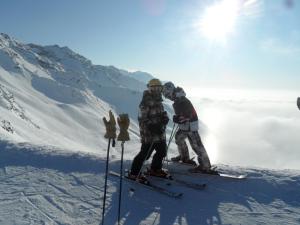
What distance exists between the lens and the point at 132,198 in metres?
8.94

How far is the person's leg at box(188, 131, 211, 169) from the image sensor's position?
34.5 feet

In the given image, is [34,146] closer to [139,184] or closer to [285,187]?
[139,184]

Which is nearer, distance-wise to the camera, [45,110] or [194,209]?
[194,209]

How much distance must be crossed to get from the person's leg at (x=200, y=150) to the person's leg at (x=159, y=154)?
904mm

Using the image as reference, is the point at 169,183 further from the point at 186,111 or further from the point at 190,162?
the point at 186,111

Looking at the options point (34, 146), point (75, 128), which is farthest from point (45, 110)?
point (34, 146)

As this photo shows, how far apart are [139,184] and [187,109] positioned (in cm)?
242

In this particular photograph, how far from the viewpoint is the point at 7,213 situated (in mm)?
7895

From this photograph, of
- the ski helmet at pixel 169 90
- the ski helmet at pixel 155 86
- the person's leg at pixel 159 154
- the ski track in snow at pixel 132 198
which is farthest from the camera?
the ski helmet at pixel 169 90

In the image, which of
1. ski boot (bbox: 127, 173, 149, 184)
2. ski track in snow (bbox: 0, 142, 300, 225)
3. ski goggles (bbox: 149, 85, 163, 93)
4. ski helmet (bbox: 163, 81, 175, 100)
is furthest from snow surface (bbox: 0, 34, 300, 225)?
ski goggles (bbox: 149, 85, 163, 93)

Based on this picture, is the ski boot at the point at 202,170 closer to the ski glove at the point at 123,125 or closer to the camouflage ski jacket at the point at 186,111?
the camouflage ski jacket at the point at 186,111

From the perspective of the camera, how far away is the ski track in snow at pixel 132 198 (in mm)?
7934

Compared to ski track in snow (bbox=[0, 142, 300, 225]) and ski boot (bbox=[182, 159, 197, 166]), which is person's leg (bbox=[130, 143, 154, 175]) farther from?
ski boot (bbox=[182, 159, 197, 166])

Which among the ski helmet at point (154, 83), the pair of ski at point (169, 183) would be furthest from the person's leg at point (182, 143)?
the ski helmet at point (154, 83)
